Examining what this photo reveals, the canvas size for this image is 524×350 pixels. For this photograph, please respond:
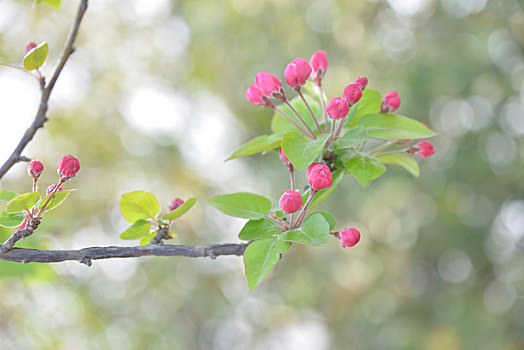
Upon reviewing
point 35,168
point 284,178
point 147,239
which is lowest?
point 284,178

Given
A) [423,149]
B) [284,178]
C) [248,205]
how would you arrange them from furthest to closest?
[284,178]
[423,149]
[248,205]

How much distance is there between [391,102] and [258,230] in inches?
8.7

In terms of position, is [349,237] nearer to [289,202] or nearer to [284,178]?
[289,202]

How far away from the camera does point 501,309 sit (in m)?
2.33

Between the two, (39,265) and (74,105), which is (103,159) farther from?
(39,265)

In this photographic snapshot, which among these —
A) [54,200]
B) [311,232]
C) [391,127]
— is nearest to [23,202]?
[54,200]

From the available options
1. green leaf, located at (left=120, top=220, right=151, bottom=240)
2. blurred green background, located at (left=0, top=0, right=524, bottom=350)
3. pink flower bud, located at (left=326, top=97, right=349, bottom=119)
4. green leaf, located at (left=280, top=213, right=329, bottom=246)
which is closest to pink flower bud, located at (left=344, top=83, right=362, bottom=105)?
pink flower bud, located at (left=326, top=97, right=349, bottom=119)

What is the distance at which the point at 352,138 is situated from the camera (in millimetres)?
497

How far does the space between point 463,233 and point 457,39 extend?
3.34 ft

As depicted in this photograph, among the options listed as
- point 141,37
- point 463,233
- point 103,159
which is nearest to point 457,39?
point 463,233

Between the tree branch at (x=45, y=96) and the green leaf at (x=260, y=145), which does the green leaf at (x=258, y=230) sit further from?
the tree branch at (x=45, y=96)

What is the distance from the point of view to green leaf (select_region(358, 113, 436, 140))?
519mm

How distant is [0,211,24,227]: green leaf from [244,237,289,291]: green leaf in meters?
0.21

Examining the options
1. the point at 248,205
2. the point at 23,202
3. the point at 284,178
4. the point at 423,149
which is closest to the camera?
the point at 23,202
